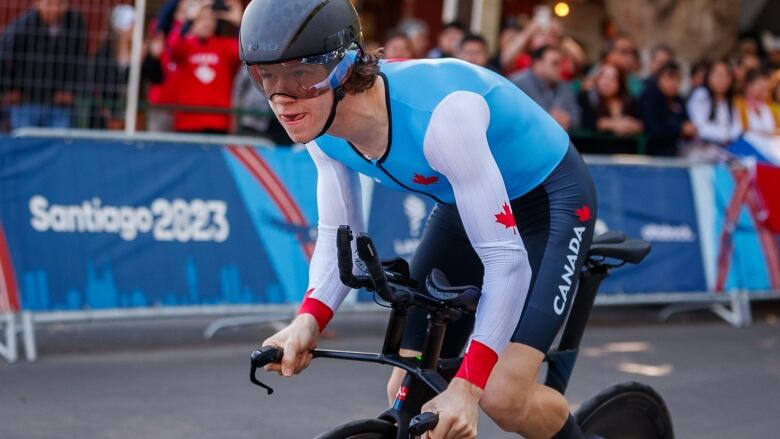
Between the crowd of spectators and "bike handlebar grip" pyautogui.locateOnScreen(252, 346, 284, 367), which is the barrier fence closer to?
the crowd of spectators

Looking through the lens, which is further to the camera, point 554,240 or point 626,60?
point 626,60

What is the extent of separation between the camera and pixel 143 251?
8352 mm

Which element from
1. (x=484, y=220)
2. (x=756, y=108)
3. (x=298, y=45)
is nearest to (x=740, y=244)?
(x=756, y=108)

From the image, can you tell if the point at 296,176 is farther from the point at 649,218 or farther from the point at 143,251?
the point at 649,218

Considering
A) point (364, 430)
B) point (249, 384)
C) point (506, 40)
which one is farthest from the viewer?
point (506, 40)

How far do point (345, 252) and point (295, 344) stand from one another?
0.51 meters

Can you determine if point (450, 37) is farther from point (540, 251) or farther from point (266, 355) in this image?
point (266, 355)

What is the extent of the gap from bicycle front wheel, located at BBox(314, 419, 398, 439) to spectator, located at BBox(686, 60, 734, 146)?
9339 millimetres

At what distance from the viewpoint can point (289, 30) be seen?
10.7 ft

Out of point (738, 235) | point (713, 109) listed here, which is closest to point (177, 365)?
point (738, 235)

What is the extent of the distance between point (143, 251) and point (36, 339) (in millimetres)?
1035

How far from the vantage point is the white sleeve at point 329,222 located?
3.89 m

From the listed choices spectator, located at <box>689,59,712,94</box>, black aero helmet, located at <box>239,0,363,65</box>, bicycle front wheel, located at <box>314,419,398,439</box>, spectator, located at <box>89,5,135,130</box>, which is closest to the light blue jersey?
black aero helmet, located at <box>239,0,363,65</box>

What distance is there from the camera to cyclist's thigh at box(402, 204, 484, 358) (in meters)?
4.19
